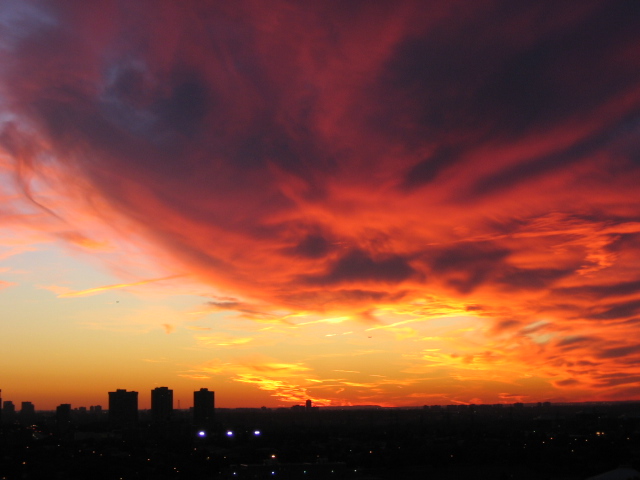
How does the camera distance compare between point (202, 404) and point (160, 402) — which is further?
point (160, 402)

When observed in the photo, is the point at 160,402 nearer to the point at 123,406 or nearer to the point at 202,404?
the point at 123,406

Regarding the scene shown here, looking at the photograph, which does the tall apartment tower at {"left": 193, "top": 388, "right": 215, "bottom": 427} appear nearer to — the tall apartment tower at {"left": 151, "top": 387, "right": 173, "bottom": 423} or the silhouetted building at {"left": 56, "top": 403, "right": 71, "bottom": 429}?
the tall apartment tower at {"left": 151, "top": 387, "right": 173, "bottom": 423}

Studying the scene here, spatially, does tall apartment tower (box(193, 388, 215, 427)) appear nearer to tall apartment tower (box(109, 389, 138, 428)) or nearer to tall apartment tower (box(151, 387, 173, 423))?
tall apartment tower (box(151, 387, 173, 423))

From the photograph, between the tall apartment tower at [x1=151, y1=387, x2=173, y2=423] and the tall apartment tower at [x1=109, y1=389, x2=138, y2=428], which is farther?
the tall apartment tower at [x1=151, y1=387, x2=173, y2=423]

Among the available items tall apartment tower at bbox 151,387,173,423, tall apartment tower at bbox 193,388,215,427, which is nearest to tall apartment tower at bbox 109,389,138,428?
tall apartment tower at bbox 151,387,173,423

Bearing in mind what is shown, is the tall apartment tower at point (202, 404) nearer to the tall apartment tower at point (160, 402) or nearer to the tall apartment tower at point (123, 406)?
→ the tall apartment tower at point (160, 402)

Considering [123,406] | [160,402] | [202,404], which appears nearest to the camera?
[202,404]

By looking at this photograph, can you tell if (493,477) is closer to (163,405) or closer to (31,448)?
(31,448)

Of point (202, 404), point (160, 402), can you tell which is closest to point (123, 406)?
point (160, 402)
